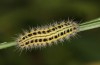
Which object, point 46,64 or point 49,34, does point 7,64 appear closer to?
point 46,64

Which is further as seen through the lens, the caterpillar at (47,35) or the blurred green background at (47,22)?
the blurred green background at (47,22)

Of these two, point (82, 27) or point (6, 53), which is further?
point (6, 53)

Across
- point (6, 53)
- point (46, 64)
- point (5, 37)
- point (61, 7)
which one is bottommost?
point (46, 64)

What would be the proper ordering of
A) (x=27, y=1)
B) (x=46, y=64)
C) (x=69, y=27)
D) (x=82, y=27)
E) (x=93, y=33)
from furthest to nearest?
(x=27, y=1), (x=93, y=33), (x=46, y=64), (x=69, y=27), (x=82, y=27)

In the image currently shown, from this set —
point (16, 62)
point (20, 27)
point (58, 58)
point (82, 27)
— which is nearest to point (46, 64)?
point (58, 58)

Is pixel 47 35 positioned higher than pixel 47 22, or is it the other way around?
pixel 47 22

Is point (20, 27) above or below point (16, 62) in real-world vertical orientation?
above
